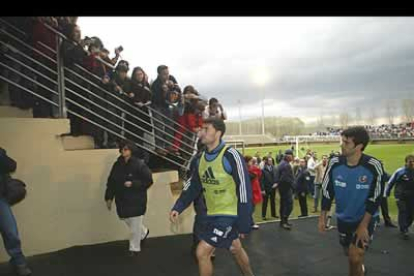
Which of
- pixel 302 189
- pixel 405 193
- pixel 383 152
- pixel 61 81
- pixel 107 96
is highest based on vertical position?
pixel 61 81

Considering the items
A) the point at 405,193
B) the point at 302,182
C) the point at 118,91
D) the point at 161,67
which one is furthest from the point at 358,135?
the point at 302,182

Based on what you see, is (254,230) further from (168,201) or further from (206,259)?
(206,259)

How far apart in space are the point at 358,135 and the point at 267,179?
4285 mm

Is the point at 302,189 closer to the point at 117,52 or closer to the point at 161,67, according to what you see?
the point at 161,67

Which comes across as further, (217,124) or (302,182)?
(302,182)

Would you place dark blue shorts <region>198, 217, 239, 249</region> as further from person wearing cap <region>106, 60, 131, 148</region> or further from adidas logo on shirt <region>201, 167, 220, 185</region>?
person wearing cap <region>106, 60, 131, 148</region>

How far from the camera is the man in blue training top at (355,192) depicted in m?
3.03

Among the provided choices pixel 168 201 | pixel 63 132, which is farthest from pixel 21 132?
pixel 168 201

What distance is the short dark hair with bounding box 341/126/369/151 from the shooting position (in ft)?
10.4

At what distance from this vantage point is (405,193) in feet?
18.5

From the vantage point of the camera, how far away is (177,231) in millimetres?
5820

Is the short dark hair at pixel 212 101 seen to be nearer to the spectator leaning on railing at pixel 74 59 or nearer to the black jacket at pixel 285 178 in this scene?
the black jacket at pixel 285 178

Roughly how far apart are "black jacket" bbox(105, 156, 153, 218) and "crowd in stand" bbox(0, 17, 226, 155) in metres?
0.69
